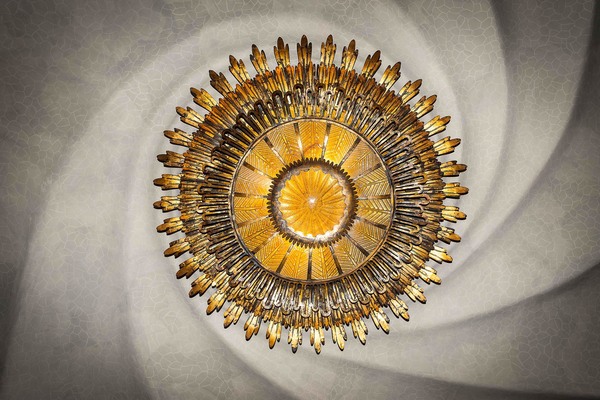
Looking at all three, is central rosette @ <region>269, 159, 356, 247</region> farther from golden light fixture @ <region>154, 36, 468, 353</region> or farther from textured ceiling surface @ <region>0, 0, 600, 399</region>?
textured ceiling surface @ <region>0, 0, 600, 399</region>

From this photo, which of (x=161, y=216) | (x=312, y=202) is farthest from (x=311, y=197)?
(x=161, y=216)

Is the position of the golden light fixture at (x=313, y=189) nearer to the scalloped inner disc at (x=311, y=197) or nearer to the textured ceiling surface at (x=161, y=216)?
the scalloped inner disc at (x=311, y=197)

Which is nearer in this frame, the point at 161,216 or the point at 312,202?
the point at 312,202

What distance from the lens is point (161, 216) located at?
3.57 m

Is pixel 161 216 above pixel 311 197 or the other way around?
above

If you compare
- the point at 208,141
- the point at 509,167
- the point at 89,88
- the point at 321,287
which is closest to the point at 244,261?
the point at 321,287

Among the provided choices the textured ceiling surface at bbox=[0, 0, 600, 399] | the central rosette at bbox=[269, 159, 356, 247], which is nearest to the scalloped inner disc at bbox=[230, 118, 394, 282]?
the central rosette at bbox=[269, 159, 356, 247]

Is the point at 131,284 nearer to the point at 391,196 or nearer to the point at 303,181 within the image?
the point at 303,181

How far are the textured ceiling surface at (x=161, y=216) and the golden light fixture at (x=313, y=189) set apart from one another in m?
0.51

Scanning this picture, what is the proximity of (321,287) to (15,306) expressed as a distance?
2.02m

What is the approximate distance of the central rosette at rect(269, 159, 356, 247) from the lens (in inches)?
110

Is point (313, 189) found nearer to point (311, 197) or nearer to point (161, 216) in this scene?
point (311, 197)

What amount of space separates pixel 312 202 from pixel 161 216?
50.0 inches

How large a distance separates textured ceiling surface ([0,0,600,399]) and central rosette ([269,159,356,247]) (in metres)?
0.98
